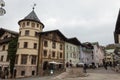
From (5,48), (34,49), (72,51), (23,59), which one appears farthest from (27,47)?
(72,51)

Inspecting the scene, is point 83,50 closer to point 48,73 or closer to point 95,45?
point 95,45

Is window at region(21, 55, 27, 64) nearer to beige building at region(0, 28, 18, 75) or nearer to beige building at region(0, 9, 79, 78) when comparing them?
beige building at region(0, 9, 79, 78)

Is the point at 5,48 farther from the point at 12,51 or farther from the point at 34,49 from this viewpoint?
the point at 34,49

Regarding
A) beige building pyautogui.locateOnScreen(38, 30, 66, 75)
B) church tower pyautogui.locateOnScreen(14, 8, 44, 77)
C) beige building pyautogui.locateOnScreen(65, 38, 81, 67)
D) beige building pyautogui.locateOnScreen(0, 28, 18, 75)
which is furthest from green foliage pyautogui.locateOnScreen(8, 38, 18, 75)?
beige building pyautogui.locateOnScreen(65, 38, 81, 67)

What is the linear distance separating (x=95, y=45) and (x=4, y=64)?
41.6m

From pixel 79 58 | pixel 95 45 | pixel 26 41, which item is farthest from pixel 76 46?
pixel 26 41

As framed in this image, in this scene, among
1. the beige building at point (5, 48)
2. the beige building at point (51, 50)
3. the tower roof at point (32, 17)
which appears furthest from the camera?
the beige building at point (5, 48)

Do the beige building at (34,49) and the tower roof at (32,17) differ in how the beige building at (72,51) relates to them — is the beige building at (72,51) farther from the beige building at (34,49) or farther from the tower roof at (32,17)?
the tower roof at (32,17)

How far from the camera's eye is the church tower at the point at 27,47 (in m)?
36.0

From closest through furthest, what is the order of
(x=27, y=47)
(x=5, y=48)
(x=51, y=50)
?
(x=27, y=47) → (x=51, y=50) → (x=5, y=48)

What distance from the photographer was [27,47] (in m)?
37.2

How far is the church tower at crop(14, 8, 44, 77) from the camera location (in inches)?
1417

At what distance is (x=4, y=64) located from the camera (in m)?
41.1

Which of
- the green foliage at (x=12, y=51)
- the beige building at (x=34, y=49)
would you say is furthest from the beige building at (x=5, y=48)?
the green foliage at (x=12, y=51)
